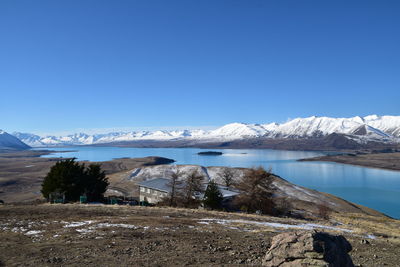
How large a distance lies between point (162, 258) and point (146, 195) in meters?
53.1

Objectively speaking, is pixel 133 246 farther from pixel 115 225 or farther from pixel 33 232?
pixel 33 232

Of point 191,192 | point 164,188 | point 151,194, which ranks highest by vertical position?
point 191,192

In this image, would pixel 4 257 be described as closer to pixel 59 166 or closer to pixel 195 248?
pixel 195 248

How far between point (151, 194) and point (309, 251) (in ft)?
181

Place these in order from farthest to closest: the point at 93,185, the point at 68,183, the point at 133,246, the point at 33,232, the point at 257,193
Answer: the point at 93,185, the point at 68,183, the point at 257,193, the point at 33,232, the point at 133,246

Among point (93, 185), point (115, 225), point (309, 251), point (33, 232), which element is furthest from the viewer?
point (93, 185)

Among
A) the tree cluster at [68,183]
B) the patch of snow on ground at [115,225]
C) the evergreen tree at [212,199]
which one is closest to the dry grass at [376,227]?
the patch of snow on ground at [115,225]

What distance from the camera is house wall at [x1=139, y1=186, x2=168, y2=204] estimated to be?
2264 inches

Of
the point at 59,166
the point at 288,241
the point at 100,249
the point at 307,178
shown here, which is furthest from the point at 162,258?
the point at 307,178

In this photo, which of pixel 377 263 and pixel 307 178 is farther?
pixel 307 178

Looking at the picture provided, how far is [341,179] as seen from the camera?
12975 cm

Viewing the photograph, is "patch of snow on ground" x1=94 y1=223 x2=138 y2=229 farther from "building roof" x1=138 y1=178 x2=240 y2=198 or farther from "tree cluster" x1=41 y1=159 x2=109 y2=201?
"building roof" x1=138 y1=178 x2=240 y2=198

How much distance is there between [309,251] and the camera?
8.30 meters

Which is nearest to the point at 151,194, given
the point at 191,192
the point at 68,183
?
the point at 191,192
